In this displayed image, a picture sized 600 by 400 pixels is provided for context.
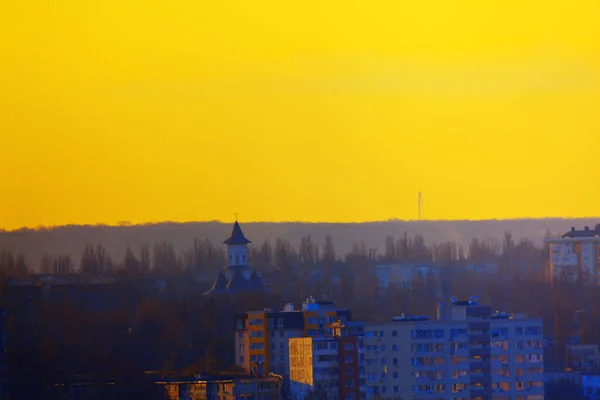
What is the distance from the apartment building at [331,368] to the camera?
4731 cm

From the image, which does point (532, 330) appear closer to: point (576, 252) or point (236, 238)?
point (236, 238)

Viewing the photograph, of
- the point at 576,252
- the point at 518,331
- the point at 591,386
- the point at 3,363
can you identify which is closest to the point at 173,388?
the point at 3,363

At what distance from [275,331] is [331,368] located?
386 inches

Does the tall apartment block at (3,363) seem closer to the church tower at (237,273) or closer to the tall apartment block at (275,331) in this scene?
the tall apartment block at (275,331)

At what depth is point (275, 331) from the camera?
57344 millimetres

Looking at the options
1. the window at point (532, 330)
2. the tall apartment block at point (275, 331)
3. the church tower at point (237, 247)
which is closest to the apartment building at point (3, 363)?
the tall apartment block at point (275, 331)

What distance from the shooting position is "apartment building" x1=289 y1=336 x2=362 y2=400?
47.3 meters

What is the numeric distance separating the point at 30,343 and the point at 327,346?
973 centimetres

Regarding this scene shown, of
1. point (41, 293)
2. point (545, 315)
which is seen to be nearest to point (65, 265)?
point (41, 293)

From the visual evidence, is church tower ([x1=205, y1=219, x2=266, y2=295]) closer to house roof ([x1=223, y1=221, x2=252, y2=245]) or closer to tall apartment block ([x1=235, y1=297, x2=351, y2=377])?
house roof ([x1=223, y1=221, x2=252, y2=245])

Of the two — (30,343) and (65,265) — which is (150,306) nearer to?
(30,343)

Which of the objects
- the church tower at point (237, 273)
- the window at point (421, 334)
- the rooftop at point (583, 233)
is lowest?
the window at point (421, 334)

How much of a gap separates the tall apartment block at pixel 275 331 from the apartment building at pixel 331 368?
A: 24.2 feet

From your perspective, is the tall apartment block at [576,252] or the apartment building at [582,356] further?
the tall apartment block at [576,252]
